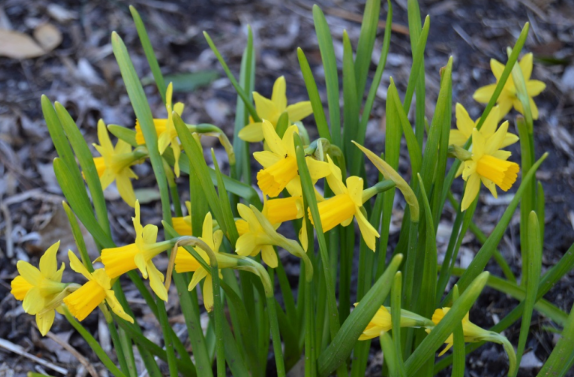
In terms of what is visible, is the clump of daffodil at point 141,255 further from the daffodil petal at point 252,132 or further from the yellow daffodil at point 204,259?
the daffodil petal at point 252,132

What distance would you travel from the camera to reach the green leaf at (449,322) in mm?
1086

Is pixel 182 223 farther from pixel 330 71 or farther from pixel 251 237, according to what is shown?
pixel 330 71

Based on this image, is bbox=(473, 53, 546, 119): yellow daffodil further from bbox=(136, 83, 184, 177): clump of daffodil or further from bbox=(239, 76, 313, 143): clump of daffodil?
bbox=(136, 83, 184, 177): clump of daffodil

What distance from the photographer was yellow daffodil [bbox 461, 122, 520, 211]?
1323mm

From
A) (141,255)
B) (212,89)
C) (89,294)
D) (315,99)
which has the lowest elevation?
(212,89)

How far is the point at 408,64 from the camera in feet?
11.1

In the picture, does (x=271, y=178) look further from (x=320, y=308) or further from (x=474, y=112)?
(x=474, y=112)

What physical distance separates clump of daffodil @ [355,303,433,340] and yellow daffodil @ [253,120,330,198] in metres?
0.29

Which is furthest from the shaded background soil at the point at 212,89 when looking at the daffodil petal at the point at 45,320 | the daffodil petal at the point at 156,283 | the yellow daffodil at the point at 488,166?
the daffodil petal at the point at 156,283

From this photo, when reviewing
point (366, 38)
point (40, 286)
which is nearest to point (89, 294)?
point (40, 286)

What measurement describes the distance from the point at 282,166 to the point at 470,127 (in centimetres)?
60

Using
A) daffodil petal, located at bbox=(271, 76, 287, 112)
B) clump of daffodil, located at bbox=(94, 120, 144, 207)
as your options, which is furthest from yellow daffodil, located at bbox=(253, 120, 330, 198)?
clump of daffodil, located at bbox=(94, 120, 144, 207)

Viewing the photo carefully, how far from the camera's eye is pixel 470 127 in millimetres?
1523

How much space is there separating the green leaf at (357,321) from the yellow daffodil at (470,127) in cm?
51
